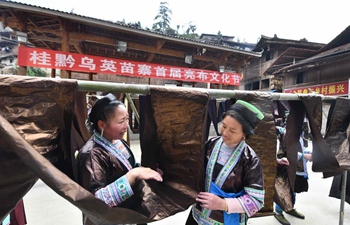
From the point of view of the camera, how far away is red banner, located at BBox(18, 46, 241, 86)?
5.87 meters

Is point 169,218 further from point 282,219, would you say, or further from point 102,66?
point 102,66

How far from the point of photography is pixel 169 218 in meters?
3.43

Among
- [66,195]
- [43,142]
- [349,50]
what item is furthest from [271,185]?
[349,50]

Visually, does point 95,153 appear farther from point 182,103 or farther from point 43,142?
point 182,103

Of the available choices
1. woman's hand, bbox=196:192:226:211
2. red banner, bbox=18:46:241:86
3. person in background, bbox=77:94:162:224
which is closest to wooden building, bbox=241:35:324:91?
red banner, bbox=18:46:241:86

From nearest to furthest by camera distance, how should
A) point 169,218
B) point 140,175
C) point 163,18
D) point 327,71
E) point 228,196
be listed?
point 140,175
point 228,196
point 169,218
point 327,71
point 163,18

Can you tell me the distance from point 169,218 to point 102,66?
565 centimetres

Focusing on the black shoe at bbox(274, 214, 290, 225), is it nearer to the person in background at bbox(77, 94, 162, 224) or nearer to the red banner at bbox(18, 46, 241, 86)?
the person in background at bbox(77, 94, 162, 224)

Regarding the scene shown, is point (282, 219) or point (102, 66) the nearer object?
point (282, 219)

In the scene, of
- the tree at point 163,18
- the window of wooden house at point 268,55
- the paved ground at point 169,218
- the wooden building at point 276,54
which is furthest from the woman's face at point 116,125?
the tree at point 163,18

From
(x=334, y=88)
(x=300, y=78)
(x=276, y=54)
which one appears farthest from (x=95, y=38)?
(x=276, y=54)

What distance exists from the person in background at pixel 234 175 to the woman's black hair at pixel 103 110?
0.81 m

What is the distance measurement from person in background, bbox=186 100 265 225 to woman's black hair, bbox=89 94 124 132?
0.81 m

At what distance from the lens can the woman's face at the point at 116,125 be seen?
131 cm
